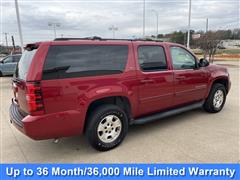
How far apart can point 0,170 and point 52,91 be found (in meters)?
1.44

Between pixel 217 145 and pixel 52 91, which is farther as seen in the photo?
pixel 217 145

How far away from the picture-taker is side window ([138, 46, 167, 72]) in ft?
12.7

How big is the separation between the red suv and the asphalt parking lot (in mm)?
337

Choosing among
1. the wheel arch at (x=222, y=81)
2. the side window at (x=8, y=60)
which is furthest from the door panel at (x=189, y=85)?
the side window at (x=8, y=60)

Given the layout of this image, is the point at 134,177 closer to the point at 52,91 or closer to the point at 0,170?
the point at 52,91

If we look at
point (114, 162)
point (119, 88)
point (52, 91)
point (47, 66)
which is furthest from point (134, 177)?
point (47, 66)

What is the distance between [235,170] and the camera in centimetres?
297

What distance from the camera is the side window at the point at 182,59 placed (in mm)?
4473

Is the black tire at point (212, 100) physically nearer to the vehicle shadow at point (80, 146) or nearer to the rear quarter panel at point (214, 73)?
the rear quarter panel at point (214, 73)

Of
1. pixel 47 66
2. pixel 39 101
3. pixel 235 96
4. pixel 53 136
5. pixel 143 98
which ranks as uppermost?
pixel 47 66

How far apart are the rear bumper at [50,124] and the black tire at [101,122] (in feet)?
0.56

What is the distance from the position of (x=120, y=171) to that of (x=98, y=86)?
1.30m

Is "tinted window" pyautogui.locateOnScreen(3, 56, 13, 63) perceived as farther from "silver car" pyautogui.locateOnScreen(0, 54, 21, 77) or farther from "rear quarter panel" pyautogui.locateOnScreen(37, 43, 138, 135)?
"rear quarter panel" pyautogui.locateOnScreen(37, 43, 138, 135)

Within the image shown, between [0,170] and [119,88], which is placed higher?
[119,88]
